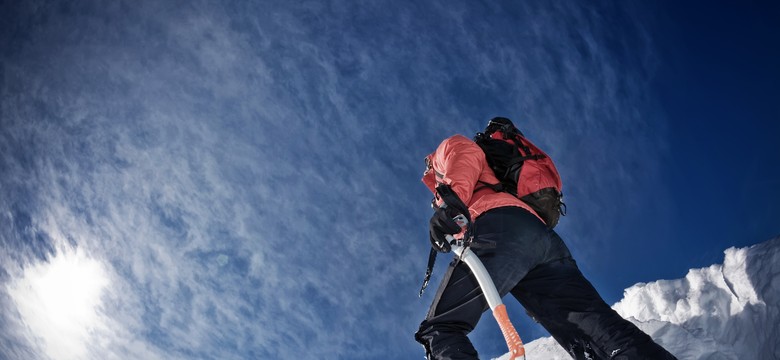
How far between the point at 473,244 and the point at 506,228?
0.30 metres

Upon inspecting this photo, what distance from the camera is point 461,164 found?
3.55m

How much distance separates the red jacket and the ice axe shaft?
1.97 ft

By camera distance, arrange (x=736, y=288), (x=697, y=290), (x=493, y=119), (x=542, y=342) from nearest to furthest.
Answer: (x=493, y=119) → (x=736, y=288) → (x=697, y=290) → (x=542, y=342)

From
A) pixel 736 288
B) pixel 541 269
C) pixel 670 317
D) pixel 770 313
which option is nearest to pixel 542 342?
pixel 670 317

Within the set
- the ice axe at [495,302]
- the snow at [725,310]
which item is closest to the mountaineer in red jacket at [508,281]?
the ice axe at [495,302]

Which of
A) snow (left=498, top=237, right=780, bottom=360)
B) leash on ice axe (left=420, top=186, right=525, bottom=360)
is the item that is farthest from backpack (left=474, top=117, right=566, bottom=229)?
snow (left=498, top=237, right=780, bottom=360)

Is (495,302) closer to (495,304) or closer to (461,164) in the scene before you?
(495,304)

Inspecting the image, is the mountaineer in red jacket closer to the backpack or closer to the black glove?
the black glove

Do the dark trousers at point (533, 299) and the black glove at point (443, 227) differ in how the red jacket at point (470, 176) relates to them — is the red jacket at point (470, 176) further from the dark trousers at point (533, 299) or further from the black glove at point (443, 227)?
the black glove at point (443, 227)

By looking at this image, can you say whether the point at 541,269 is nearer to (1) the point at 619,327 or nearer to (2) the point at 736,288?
(1) the point at 619,327

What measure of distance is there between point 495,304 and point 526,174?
1.49m

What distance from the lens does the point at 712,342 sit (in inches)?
218

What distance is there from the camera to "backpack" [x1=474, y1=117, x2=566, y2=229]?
12.1ft

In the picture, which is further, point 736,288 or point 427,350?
point 736,288
